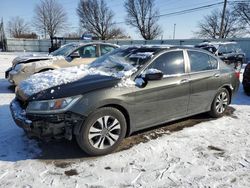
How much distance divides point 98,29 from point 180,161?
53615 mm

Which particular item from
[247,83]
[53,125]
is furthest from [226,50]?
[53,125]

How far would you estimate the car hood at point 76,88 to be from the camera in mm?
3654

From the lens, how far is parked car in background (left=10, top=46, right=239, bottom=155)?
3.62 meters

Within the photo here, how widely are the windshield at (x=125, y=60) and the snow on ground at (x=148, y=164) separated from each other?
1286 mm

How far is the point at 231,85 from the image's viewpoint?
5.85 metres

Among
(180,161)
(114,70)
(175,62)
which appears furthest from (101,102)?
(175,62)

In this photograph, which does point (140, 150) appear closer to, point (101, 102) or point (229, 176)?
point (101, 102)

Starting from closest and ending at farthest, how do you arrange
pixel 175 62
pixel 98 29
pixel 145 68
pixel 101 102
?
pixel 101 102 < pixel 145 68 < pixel 175 62 < pixel 98 29

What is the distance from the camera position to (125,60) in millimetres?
4734

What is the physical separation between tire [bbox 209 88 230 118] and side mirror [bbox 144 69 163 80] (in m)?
1.87

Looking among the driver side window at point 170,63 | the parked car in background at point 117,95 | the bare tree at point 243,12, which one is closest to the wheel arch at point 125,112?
the parked car in background at point 117,95

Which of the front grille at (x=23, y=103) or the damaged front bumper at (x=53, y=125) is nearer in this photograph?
the damaged front bumper at (x=53, y=125)

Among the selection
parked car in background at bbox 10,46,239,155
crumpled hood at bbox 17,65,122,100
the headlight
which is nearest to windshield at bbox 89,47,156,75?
parked car in background at bbox 10,46,239,155

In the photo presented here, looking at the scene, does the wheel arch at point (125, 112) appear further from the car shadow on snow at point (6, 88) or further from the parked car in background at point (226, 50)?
the parked car in background at point (226, 50)
